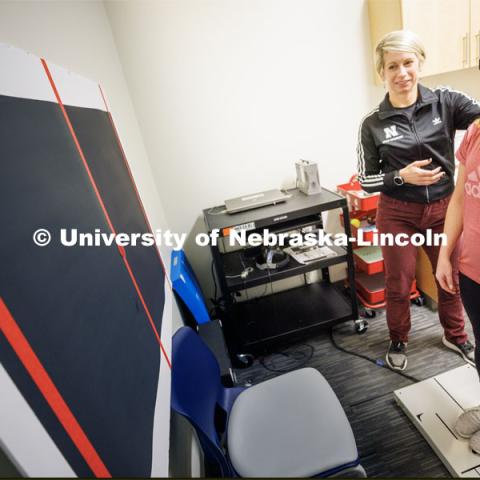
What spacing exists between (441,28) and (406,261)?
1.41 meters

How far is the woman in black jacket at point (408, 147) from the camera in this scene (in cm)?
134

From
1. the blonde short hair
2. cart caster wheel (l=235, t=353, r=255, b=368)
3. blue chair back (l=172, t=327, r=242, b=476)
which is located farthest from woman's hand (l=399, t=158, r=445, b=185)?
cart caster wheel (l=235, t=353, r=255, b=368)

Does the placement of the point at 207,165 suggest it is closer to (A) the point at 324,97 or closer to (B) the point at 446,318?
(A) the point at 324,97

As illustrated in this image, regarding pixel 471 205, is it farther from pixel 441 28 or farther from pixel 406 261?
pixel 441 28

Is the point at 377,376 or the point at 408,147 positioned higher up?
the point at 408,147

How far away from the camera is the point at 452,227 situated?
1147 millimetres

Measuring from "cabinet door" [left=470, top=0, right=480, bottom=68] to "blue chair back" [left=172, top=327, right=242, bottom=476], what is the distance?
2.22m

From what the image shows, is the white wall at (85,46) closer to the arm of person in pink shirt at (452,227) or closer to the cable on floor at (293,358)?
the cable on floor at (293,358)

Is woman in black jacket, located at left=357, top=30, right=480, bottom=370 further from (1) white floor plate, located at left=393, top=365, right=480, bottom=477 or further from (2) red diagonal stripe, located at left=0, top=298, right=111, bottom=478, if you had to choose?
(2) red diagonal stripe, located at left=0, top=298, right=111, bottom=478

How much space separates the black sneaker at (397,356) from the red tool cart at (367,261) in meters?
0.28

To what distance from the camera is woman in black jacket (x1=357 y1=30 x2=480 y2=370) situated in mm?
1336

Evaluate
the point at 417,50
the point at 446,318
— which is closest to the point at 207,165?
the point at 417,50

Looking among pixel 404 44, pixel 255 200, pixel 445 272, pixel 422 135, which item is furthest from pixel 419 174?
pixel 255 200

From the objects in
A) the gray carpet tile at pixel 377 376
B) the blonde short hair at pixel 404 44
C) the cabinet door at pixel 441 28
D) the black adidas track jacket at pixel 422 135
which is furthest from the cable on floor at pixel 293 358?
the cabinet door at pixel 441 28
